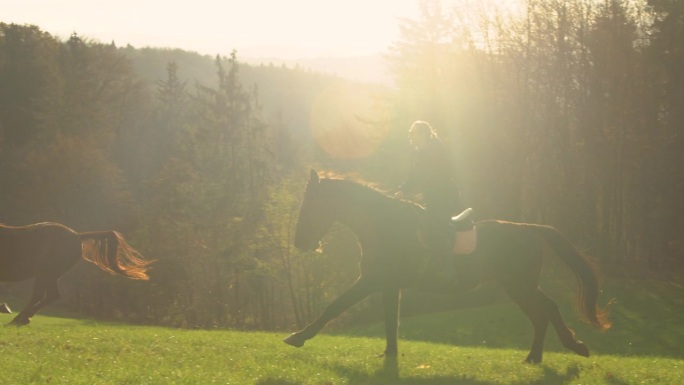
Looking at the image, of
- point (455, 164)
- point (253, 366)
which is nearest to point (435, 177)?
point (253, 366)

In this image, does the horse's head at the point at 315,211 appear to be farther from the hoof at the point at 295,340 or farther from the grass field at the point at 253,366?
the grass field at the point at 253,366

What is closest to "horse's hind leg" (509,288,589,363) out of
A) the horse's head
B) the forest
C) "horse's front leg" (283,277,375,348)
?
"horse's front leg" (283,277,375,348)

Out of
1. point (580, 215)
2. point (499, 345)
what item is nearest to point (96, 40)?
point (580, 215)

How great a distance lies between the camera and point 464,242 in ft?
45.3

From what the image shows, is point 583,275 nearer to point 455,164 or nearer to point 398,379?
point 398,379

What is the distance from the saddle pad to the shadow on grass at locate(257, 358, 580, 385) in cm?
218

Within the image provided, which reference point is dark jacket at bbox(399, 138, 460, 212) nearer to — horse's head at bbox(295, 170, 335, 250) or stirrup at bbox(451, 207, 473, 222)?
stirrup at bbox(451, 207, 473, 222)

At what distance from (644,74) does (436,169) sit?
3739 centimetres

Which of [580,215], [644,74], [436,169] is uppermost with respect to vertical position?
[644,74]

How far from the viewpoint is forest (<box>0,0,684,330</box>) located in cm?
4603

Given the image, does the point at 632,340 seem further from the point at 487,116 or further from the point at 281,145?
the point at 281,145

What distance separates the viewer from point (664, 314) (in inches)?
1420

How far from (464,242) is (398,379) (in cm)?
285

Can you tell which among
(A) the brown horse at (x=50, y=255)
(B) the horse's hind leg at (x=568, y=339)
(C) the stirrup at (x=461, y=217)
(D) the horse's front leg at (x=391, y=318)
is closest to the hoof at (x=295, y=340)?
(D) the horse's front leg at (x=391, y=318)
